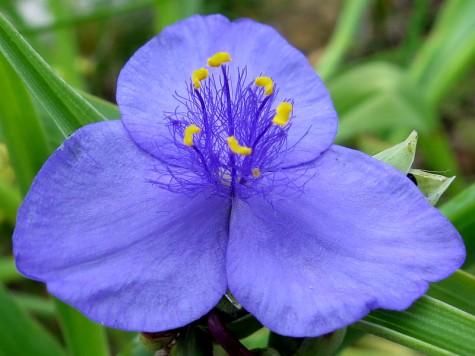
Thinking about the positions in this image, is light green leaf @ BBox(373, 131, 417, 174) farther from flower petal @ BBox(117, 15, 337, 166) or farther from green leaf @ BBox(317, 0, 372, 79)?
green leaf @ BBox(317, 0, 372, 79)

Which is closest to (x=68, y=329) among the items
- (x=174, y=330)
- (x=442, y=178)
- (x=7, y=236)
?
(x=174, y=330)

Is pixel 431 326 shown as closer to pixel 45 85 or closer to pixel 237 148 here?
pixel 237 148

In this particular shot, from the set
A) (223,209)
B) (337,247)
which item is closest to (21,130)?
(223,209)

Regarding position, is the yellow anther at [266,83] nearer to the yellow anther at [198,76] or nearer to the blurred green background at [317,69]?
the yellow anther at [198,76]

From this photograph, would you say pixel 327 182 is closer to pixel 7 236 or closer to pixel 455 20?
pixel 455 20

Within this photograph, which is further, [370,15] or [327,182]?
[370,15]
